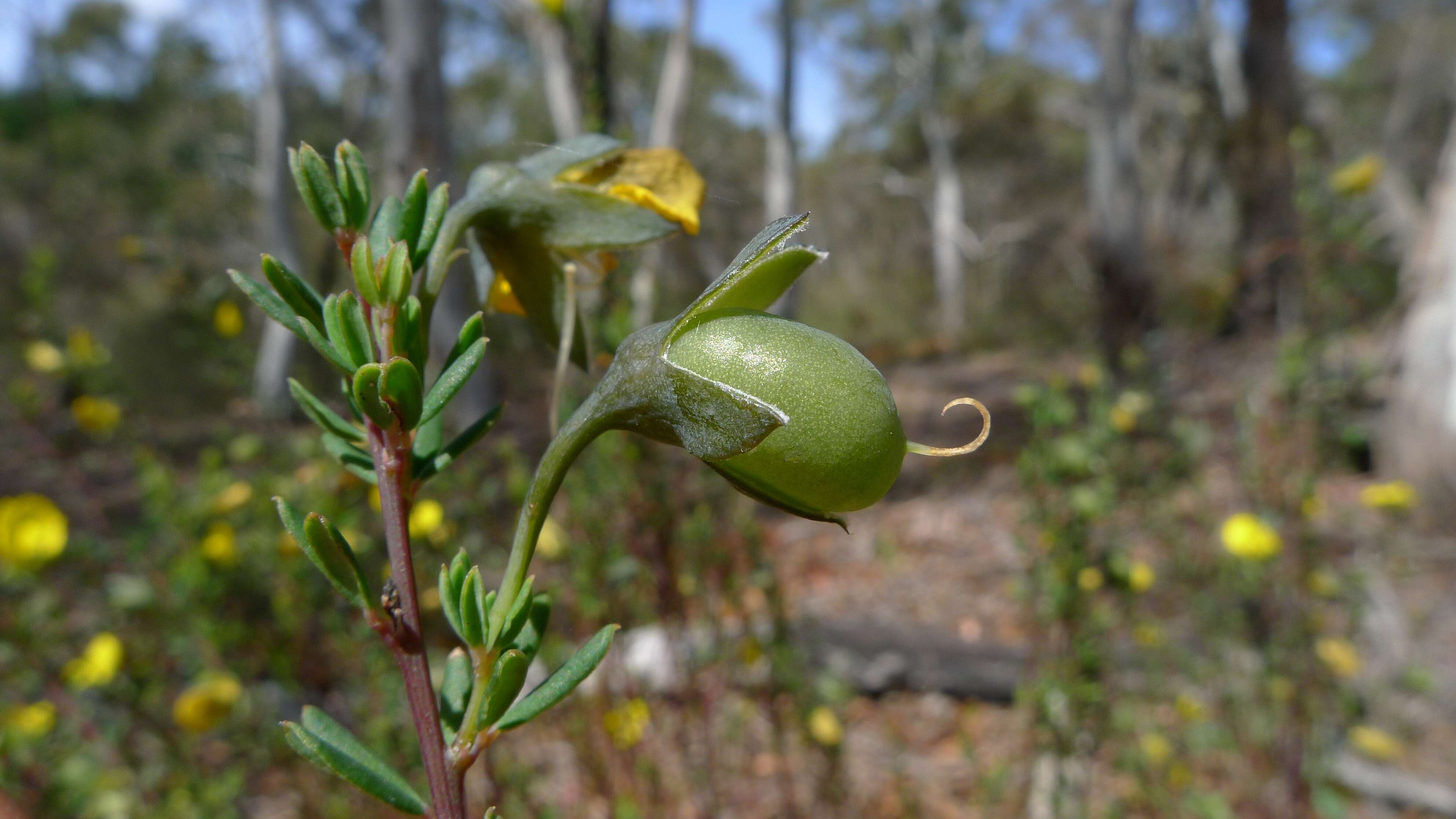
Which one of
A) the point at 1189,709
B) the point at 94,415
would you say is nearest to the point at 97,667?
the point at 94,415

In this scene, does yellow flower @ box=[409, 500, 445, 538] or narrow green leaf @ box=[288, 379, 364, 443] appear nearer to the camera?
narrow green leaf @ box=[288, 379, 364, 443]

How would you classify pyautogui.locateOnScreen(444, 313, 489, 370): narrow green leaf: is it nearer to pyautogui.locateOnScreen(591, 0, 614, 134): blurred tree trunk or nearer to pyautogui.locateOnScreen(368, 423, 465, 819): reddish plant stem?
pyautogui.locateOnScreen(368, 423, 465, 819): reddish plant stem

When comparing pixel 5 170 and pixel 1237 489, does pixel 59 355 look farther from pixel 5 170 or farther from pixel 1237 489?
pixel 5 170

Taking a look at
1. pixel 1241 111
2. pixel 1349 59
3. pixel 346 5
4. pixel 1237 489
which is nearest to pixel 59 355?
pixel 1237 489

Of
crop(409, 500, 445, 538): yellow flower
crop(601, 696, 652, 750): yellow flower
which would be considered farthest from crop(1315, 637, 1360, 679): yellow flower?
crop(409, 500, 445, 538): yellow flower

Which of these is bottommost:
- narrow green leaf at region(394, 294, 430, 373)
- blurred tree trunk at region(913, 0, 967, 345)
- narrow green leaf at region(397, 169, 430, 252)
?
blurred tree trunk at region(913, 0, 967, 345)

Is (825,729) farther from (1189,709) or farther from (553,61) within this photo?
(553,61)
